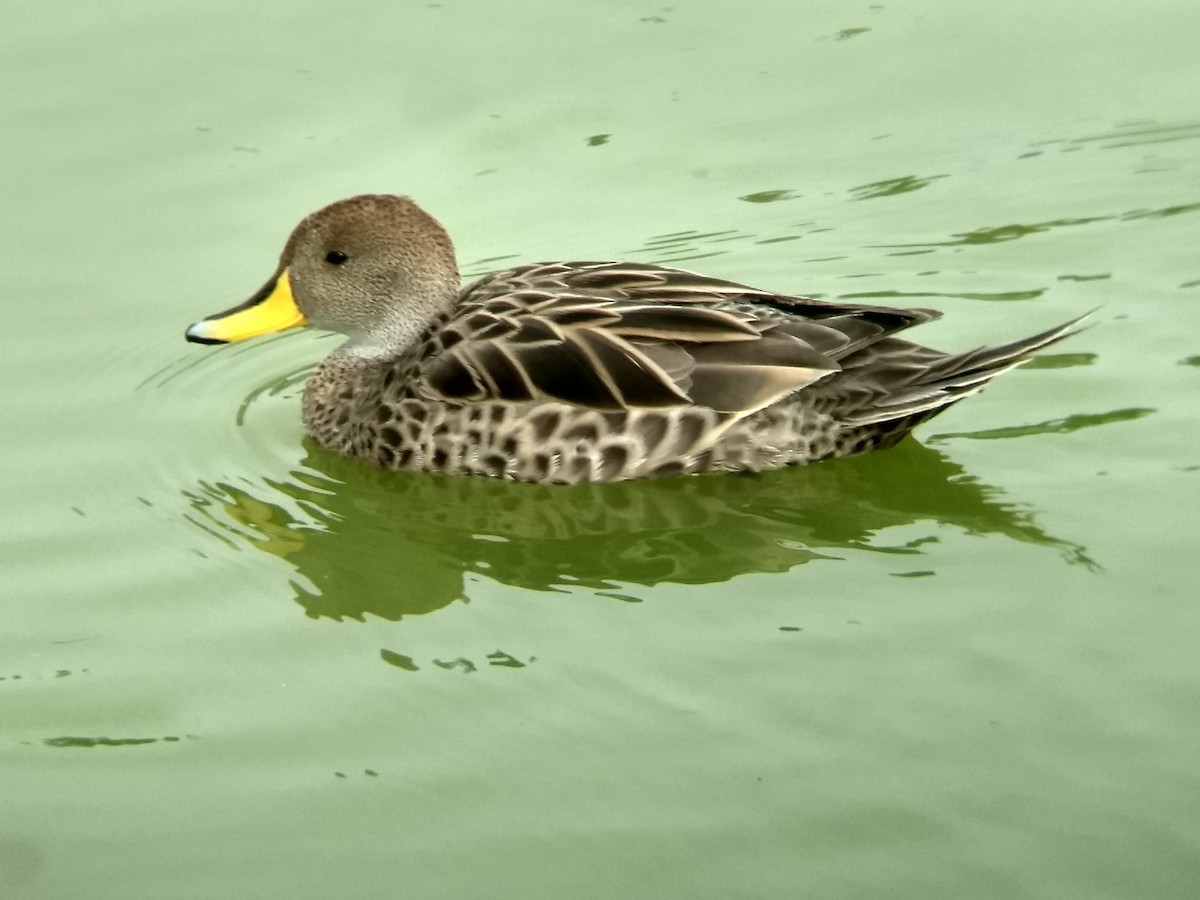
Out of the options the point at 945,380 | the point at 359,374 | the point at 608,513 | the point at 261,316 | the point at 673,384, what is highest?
the point at 261,316

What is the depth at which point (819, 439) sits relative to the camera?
23.5ft

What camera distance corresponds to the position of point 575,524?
689 cm

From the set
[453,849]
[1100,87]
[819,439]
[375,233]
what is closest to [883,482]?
[819,439]

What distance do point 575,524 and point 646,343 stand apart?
0.74 meters

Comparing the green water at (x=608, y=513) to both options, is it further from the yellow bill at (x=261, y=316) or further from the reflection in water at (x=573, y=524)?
the yellow bill at (x=261, y=316)

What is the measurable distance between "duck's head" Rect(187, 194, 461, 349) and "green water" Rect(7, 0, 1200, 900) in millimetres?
461

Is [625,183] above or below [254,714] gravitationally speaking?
above

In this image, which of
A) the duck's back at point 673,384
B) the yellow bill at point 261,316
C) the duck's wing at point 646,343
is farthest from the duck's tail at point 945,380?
the yellow bill at point 261,316

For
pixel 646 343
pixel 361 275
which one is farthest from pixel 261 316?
pixel 646 343

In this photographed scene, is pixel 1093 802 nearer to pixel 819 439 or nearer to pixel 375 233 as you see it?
pixel 819 439

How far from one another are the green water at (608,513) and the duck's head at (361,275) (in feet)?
1.51

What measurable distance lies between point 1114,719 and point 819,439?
2058 millimetres

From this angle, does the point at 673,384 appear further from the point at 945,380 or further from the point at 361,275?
the point at 361,275

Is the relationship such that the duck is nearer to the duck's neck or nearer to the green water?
the duck's neck
